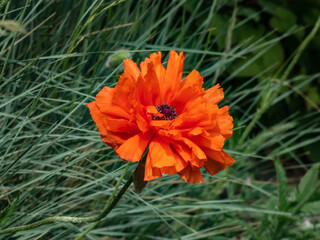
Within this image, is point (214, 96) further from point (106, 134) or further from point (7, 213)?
point (7, 213)

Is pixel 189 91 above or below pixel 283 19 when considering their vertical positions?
above

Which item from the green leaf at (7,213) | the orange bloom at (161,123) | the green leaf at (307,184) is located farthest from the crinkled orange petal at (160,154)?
the green leaf at (307,184)

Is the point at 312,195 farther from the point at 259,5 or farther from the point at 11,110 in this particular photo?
the point at 259,5

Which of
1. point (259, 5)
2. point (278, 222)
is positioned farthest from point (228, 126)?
point (259, 5)

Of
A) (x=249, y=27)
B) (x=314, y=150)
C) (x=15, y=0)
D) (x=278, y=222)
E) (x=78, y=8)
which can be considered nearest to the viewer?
(x=15, y=0)

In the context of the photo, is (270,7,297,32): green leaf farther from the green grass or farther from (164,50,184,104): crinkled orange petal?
(164,50,184,104): crinkled orange petal

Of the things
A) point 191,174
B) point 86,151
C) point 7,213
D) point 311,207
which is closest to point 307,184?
point 311,207

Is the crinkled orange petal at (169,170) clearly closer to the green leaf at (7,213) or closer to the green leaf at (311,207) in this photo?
the green leaf at (7,213)
